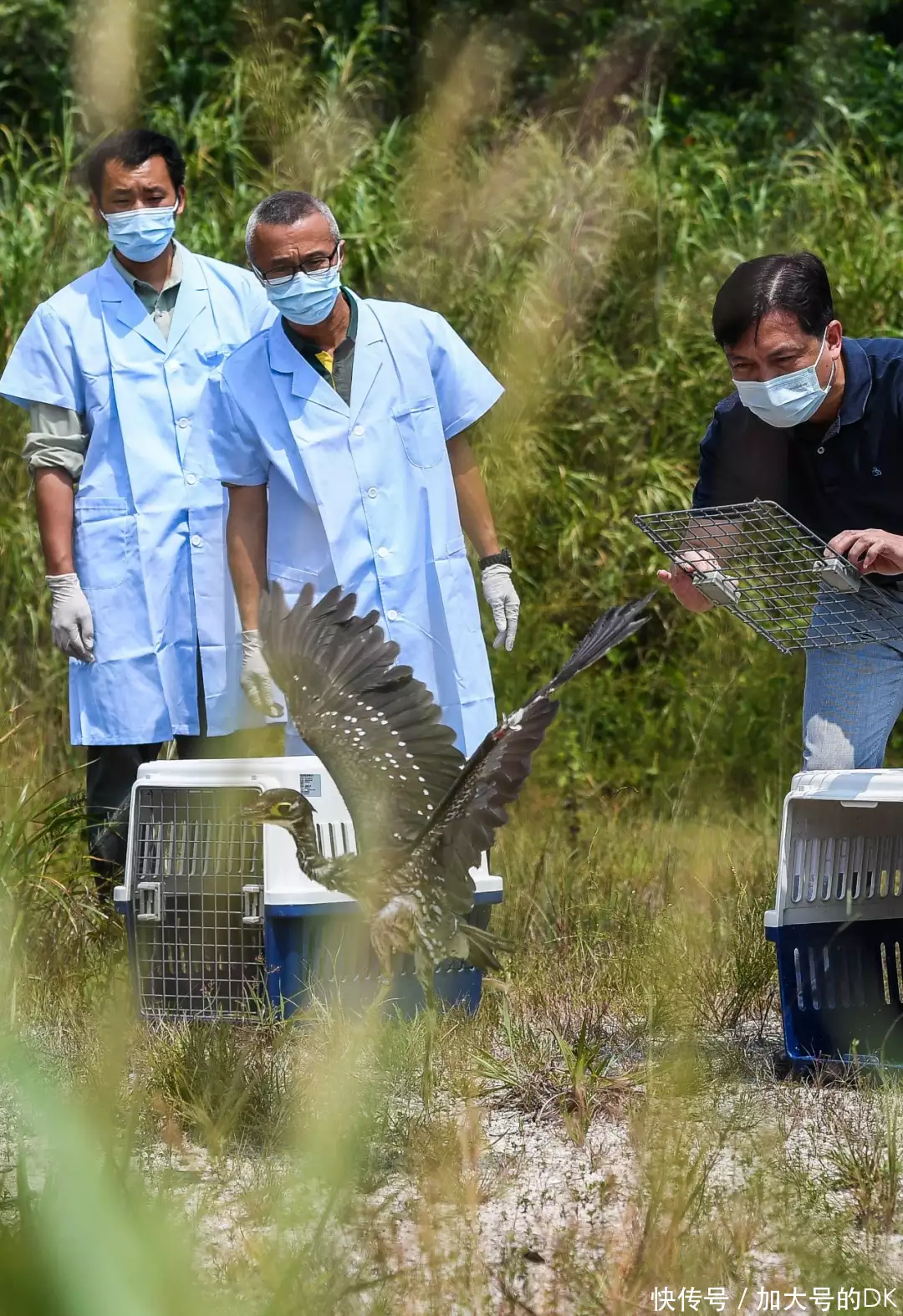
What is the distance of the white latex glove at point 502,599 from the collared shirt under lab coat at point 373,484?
10 cm

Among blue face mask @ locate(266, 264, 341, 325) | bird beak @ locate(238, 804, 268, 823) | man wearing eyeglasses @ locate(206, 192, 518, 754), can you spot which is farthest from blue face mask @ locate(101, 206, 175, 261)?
bird beak @ locate(238, 804, 268, 823)

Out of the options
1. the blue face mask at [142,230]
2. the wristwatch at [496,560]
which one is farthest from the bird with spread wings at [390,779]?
the blue face mask at [142,230]

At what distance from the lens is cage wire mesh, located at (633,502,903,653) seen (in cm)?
262

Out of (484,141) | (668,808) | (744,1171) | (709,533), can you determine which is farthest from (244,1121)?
(484,141)

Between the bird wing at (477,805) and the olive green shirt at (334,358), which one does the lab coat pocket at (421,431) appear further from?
the bird wing at (477,805)

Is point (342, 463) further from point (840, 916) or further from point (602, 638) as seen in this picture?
point (840, 916)

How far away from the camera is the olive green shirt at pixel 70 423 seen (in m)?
3.76

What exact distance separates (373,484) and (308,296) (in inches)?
16.0

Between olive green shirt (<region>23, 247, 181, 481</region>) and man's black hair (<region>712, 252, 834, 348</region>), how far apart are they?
5.36ft

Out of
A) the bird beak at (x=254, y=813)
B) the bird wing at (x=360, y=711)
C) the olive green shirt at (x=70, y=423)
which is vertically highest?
the olive green shirt at (x=70, y=423)

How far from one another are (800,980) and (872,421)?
3.37 ft

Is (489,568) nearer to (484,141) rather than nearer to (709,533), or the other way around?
(709,533)

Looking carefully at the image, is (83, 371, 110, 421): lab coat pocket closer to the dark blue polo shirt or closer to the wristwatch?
the wristwatch

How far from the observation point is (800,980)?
2.95 metres
